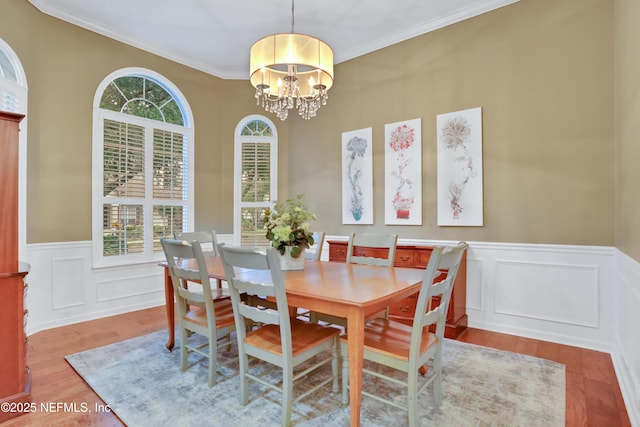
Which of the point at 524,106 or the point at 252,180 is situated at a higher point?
the point at 524,106

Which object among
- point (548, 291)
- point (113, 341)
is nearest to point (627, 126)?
point (548, 291)

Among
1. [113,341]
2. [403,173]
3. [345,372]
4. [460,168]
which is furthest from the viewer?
[403,173]

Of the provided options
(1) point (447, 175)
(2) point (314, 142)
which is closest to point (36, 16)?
(2) point (314, 142)

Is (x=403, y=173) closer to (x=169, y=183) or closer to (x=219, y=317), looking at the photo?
(x=219, y=317)

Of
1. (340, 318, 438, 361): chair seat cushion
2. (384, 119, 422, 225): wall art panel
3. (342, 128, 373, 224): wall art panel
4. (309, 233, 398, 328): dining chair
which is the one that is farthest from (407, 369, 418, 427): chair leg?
(342, 128, 373, 224): wall art panel

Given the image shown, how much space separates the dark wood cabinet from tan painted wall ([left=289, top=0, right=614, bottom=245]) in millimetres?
3441

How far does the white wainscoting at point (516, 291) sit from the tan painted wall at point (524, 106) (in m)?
0.20

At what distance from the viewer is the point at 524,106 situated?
3256 millimetres

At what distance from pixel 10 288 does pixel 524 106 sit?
4.36 meters

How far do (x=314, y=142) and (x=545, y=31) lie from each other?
9.70 ft

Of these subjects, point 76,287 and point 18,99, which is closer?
point 18,99

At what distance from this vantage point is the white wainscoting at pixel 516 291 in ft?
9.36

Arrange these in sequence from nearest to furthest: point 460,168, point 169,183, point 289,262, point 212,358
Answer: point 212,358 → point 289,262 → point 460,168 → point 169,183

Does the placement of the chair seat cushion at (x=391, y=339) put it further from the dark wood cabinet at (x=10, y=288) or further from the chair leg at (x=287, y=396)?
the dark wood cabinet at (x=10, y=288)
